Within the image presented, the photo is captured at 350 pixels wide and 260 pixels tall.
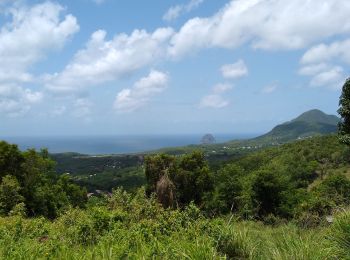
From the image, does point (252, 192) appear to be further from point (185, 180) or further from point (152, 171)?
point (152, 171)

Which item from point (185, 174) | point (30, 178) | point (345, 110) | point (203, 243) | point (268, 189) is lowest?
point (268, 189)

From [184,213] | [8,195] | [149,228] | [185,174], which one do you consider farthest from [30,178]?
[149,228]

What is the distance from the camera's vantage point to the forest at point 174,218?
6.30 metres

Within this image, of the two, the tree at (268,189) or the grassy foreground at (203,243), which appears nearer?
the grassy foreground at (203,243)

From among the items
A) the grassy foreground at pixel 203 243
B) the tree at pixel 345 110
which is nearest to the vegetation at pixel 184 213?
the grassy foreground at pixel 203 243

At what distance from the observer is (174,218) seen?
31.3ft

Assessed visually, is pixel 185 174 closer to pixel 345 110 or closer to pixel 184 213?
pixel 345 110

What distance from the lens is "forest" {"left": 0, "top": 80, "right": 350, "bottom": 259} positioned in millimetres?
6297

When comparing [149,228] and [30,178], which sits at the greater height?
[149,228]

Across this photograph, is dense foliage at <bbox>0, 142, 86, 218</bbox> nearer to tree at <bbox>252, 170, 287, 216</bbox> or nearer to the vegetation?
the vegetation

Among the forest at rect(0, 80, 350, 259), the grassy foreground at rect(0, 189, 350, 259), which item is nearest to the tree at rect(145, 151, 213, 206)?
the forest at rect(0, 80, 350, 259)

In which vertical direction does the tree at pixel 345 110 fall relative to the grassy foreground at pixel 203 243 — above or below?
above

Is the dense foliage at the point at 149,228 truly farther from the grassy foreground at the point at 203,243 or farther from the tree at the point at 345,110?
the tree at the point at 345,110

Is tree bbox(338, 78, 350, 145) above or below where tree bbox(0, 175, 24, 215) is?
above
